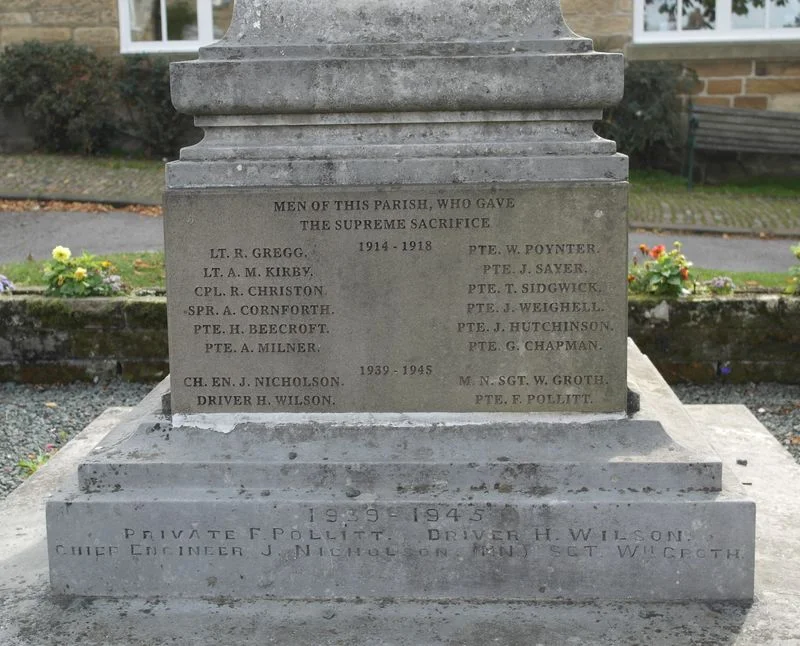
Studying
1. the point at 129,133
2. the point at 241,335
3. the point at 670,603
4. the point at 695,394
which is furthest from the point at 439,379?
the point at 129,133

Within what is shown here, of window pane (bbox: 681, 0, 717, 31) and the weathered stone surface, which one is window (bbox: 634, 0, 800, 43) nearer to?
window pane (bbox: 681, 0, 717, 31)

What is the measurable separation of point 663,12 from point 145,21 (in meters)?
6.98

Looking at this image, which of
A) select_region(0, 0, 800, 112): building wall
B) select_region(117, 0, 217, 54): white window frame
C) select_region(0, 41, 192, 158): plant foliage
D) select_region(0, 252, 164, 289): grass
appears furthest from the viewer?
select_region(117, 0, 217, 54): white window frame

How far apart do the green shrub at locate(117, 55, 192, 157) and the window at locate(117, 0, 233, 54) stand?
48 cm

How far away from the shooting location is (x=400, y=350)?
156 inches

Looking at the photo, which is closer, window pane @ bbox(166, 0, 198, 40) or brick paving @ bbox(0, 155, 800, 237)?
brick paving @ bbox(0, 155, 800, 237)

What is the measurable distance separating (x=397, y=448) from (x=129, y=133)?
12.6 metres

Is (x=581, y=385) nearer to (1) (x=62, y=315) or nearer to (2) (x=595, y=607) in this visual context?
(2) (x=595, y=607)

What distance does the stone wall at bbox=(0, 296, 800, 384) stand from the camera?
6.84 meters

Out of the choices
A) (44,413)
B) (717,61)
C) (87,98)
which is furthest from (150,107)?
(44,413)

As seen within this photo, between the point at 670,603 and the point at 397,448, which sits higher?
the point at 397,448

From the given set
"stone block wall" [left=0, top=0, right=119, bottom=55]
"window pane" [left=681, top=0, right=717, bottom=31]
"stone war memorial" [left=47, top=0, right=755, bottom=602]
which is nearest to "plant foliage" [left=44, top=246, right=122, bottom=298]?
"stone war memorial" [left=47, top=0, right=755, bottom=602]

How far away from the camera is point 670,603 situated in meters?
3.76

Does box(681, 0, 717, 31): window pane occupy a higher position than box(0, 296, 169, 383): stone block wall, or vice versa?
box(681, 0, 717, 31): window pane
